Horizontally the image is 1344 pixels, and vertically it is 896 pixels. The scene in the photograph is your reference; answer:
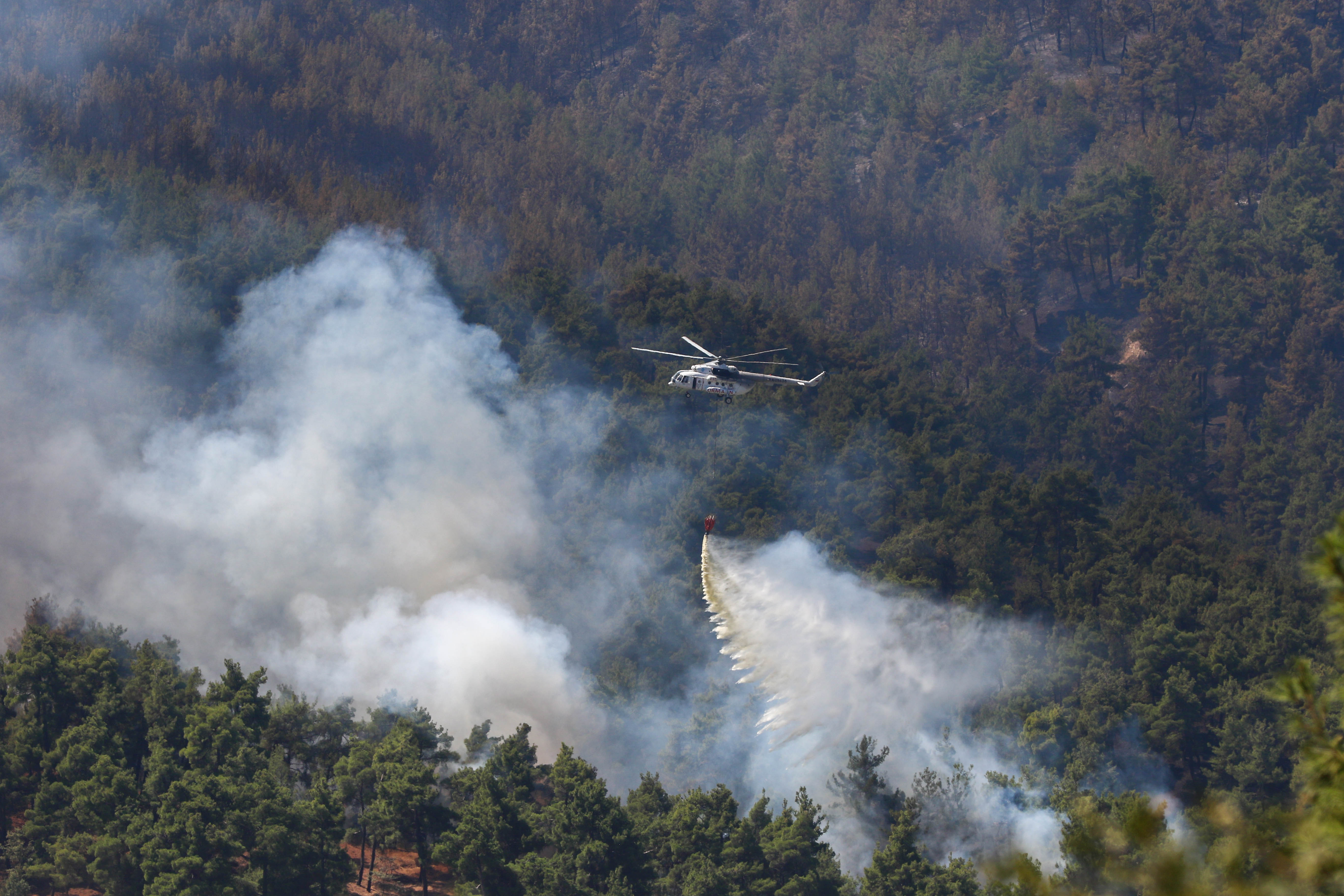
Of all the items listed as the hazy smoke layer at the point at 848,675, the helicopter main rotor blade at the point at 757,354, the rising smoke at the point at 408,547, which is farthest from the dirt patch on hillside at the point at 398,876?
the helicopter main rotor blade at the point at 757,354

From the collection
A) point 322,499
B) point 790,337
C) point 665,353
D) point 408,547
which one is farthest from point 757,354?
point 790,337

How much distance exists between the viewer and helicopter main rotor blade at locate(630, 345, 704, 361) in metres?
64.8

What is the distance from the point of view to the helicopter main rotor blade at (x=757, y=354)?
67.2 metres

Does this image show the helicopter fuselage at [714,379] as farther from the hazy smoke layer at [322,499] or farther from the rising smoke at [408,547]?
the hazy smoke layer at [322,499]

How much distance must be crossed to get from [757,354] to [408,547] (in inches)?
1031

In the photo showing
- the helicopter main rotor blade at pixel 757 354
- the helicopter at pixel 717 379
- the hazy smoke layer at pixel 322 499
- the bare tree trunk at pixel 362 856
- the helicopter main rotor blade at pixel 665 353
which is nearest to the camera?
the bare tree trunk at pixel 362 856

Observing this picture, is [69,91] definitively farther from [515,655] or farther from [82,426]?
[515,655]

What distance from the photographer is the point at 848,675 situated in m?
68.1

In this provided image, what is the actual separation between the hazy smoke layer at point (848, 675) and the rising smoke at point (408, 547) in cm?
13

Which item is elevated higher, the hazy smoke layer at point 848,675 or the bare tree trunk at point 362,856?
the hazy smoke layer at point 848,675

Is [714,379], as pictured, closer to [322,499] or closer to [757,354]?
[757,354]

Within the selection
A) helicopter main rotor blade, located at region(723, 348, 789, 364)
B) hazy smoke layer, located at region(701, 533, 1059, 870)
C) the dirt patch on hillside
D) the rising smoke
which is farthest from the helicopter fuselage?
the dirt patch on hillside

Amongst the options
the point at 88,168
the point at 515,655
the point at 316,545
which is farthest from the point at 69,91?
Answer: the point at 515,655

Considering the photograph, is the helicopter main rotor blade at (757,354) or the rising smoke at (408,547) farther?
the rising smoke at (408,547)
